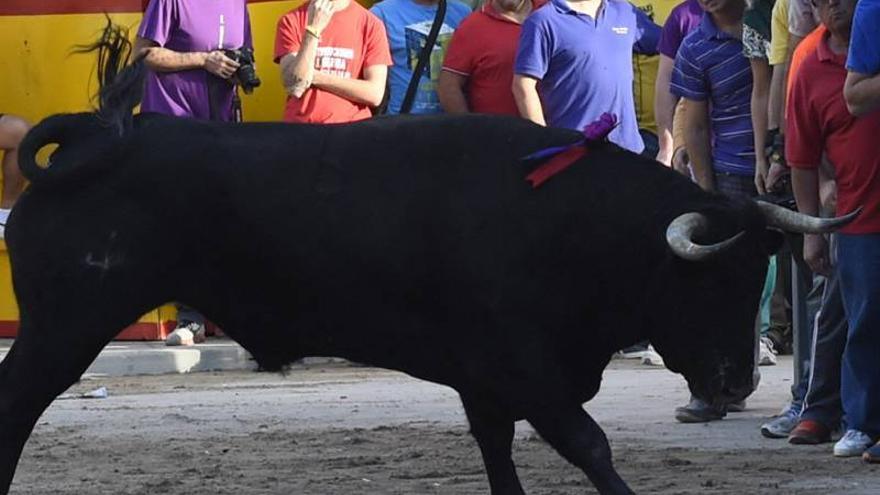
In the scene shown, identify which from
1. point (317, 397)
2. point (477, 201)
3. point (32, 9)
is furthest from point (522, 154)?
point (32, 9)

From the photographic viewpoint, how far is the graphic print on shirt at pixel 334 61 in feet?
39.3

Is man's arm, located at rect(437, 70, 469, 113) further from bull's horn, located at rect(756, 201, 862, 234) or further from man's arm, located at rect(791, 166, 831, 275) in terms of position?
bull's horn, located at rect(756, 201, 862, 234)

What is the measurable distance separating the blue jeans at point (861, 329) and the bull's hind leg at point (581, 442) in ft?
6.41

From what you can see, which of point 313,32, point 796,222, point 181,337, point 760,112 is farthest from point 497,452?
point 181,337

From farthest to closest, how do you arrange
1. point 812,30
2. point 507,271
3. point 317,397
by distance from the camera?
point 317,397, point 812,30, point 507,271

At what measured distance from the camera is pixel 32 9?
14492 millimetres

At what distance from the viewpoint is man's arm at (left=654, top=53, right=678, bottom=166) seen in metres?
11.3

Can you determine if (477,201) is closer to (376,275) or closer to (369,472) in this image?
(376,275)

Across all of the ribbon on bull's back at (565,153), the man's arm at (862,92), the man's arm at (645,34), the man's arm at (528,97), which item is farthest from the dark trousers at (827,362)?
the man's arm at (645,34)

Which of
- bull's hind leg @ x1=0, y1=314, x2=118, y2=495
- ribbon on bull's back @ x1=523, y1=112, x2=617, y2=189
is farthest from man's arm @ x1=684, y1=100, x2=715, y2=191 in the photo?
bull's hind leg @ x1=0, y1=314, x2=118, y2=495

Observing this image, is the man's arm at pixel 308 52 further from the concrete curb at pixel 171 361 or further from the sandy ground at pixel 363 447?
the concrete curb at pixel 171 361

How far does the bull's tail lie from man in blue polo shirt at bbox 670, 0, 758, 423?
3.37 m

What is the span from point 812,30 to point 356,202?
117 inches

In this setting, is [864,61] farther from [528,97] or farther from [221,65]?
[221,65]
